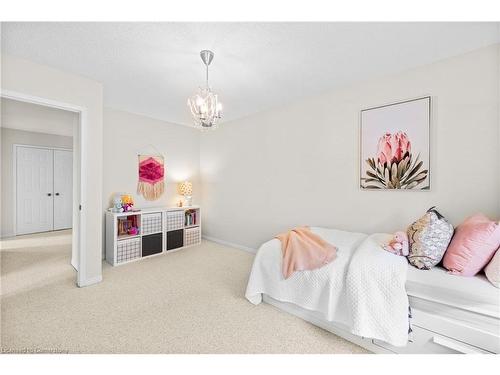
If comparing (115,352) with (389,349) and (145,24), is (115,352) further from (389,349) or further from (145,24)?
(145,24)

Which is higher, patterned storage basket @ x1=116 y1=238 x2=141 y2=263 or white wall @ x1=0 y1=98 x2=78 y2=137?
white wall @ x1=0 y1=98 x2=78 y2=137

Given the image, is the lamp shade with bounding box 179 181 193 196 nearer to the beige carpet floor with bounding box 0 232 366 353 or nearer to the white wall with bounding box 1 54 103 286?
the beige carpet floor with bounding box 0 232 366 353

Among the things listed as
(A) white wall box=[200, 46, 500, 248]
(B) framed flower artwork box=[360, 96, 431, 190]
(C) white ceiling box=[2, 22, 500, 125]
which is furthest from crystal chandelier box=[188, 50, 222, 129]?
(B) framed flower artwork box=[360, 96, 431, 190]

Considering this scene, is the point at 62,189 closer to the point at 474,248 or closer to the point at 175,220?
the point at 175,220

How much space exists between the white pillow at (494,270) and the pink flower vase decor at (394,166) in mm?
986

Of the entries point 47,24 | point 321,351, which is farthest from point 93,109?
point 321,351

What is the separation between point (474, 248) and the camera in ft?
4.74

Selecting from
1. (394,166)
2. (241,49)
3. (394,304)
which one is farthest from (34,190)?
(394,166)

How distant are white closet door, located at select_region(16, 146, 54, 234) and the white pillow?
7.24 metres

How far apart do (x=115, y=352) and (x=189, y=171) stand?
334 cm

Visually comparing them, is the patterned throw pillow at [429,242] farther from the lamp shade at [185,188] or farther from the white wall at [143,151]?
the white wall at [143,151]

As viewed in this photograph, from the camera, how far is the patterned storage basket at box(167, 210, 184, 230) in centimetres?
379

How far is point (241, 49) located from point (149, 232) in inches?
116

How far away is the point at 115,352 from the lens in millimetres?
1535
